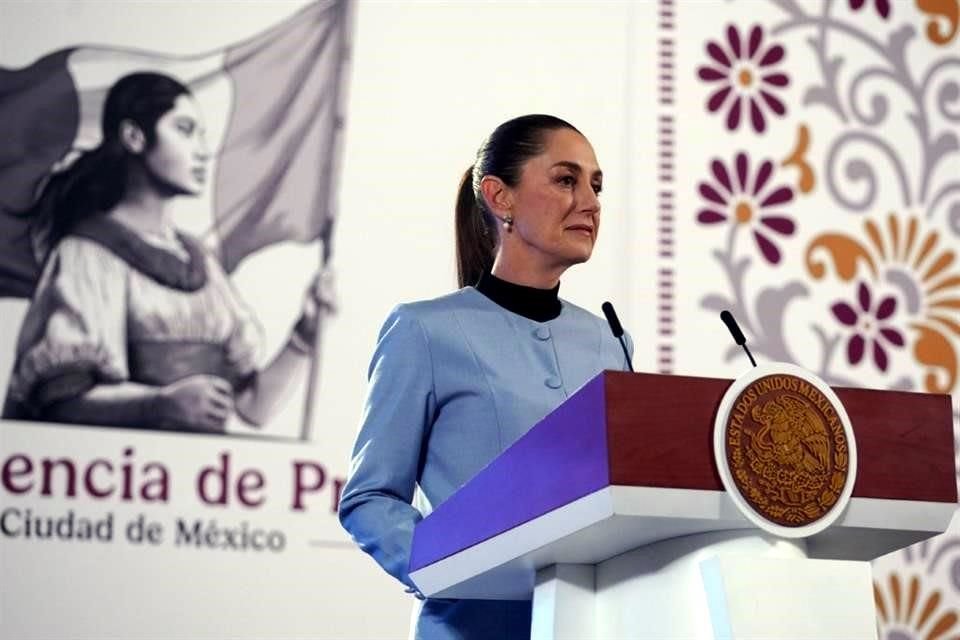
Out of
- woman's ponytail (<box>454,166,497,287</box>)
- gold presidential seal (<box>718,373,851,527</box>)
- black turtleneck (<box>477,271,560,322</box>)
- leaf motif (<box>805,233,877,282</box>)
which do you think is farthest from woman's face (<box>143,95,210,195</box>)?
gold presidential seal (<box>718,373,851,527</box>)

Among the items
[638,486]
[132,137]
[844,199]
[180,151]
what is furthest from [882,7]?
[638,486]

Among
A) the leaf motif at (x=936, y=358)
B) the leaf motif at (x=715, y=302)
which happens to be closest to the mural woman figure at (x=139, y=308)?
the leaf motif at (x=715, y=302)

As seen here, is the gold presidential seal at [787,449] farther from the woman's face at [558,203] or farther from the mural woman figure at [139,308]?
the mural woman figure at [139,308]

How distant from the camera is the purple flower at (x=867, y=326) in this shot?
3.83 meters

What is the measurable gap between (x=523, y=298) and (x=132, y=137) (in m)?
1.62

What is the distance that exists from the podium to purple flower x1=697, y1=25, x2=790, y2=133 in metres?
2.46

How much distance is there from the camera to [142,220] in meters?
3.50

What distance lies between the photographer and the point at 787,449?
1.41 m

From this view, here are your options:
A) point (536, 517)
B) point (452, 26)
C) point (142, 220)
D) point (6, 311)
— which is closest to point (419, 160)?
point (452, 26)

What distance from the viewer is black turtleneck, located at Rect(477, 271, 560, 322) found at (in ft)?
7.42

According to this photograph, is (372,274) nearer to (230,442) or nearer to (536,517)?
(230,442)

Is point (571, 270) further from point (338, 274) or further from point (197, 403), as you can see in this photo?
point (197, 403)

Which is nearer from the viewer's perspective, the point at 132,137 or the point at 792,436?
the point at 792,436

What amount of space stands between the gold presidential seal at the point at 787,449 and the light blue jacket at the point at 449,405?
652mm
